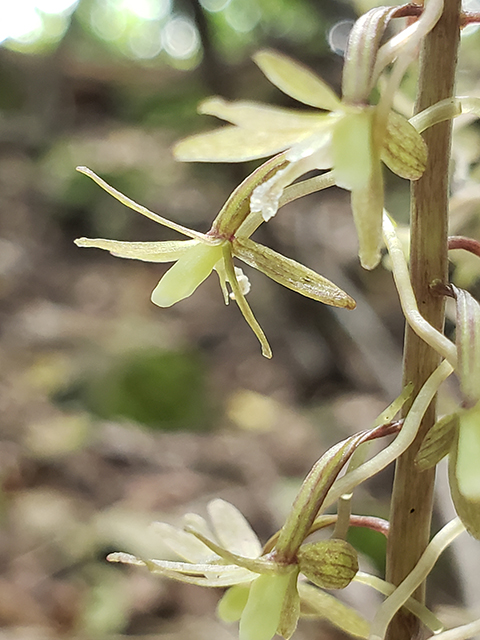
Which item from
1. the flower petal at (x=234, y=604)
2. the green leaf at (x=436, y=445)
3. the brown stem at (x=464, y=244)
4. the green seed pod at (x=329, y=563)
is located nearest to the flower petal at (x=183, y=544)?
the flower petal at (x=234, y=604)

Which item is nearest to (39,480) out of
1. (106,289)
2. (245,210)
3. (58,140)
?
(106,289)

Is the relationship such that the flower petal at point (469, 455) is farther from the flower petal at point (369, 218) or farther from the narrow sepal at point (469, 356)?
the flower petal at point (369, 218)

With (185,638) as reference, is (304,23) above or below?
above

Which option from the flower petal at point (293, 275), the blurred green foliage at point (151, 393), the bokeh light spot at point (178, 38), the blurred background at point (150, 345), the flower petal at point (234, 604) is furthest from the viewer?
the bokeh light spot at point (178, 38)

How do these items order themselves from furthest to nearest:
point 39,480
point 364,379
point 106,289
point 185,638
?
point 106,289 → point 364,379 → point 39,480 → point 185,638

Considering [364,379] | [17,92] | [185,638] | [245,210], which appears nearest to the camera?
[245,210]

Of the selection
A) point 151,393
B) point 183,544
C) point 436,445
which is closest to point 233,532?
point 183,544

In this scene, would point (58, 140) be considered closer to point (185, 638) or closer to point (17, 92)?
point (17, 92)
